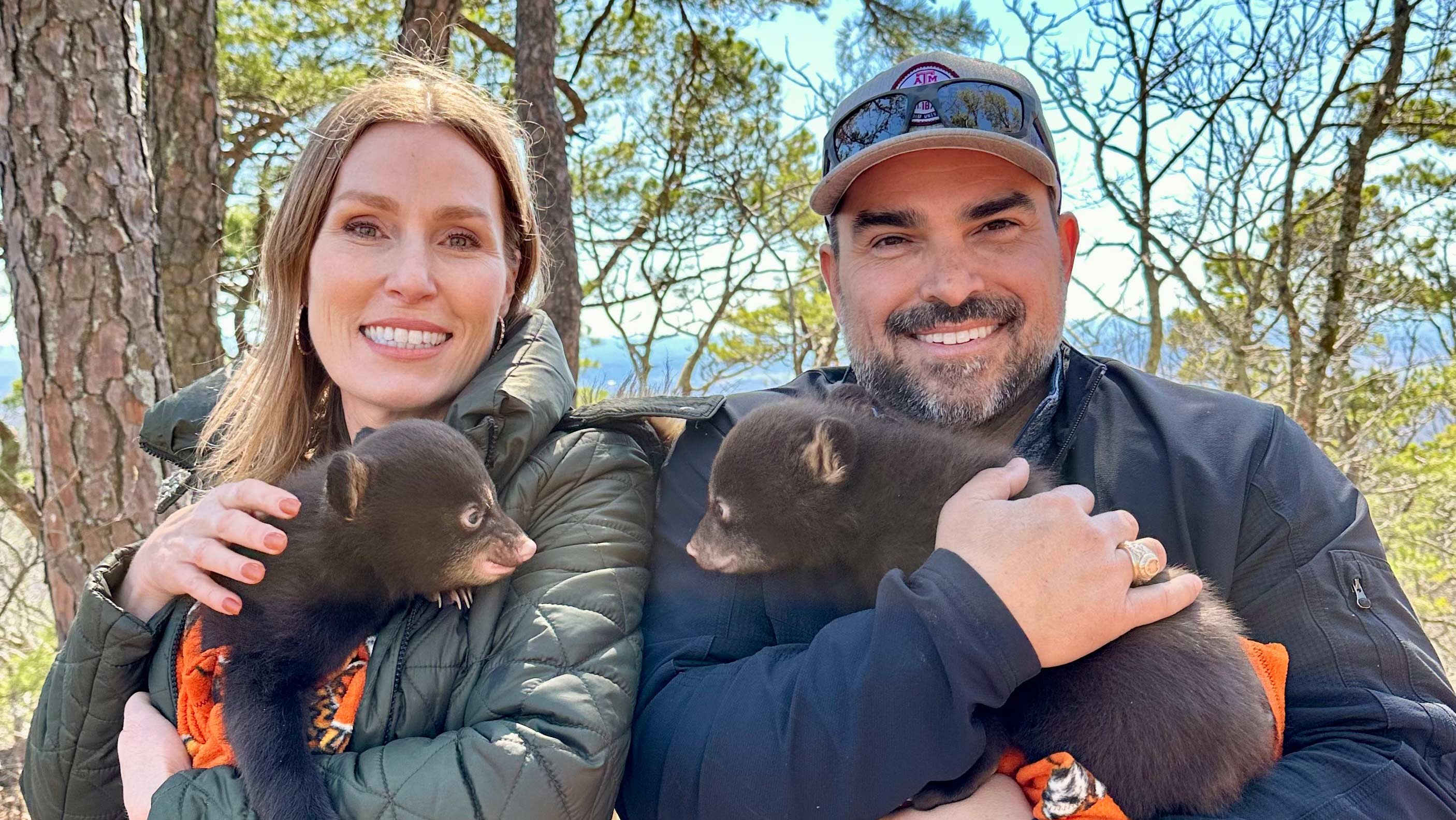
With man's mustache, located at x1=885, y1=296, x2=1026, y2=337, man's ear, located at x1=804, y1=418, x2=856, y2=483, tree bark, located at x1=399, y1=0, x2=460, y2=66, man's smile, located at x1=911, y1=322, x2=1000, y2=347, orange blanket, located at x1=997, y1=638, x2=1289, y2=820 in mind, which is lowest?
orange blanket, located at x1=997, y1=638, x2=1289, y2=820

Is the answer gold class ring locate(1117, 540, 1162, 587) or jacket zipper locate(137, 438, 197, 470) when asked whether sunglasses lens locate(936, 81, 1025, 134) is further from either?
jacket zipper locate(137, 438, 197, 470)

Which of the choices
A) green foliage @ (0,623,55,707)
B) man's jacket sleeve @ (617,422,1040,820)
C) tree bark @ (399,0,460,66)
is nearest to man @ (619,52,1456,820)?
man's jacket sleeve @ (617,422,1040,820)

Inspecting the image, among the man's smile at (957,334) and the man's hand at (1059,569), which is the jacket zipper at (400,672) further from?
the man's smile at (957,334)

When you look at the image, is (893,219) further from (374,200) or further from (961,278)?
(374,200)

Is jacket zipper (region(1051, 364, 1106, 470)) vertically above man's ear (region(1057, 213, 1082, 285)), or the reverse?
man's ear (region(1057, 213, 1082, 285))

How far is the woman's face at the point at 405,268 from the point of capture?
2699 millimetres

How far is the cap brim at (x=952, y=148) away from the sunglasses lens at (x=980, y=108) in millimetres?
65

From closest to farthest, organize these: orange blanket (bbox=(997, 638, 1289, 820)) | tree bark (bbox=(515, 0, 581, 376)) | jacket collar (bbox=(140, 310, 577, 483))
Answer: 1. orange blanket (bbox=(997, 638, 1289, 820))
2. jacket collar (bbox=(140, 310, 577, 483))
3. tree bark (bbox=(515, 0, 581, 376))

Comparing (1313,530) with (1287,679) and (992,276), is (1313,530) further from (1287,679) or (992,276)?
(992,276)

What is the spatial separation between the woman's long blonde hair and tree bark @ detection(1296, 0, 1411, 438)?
10.2 m

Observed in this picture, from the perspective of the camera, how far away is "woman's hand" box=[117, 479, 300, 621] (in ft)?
7.68

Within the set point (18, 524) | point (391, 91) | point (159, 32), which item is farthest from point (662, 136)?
Result: point (18, 524)

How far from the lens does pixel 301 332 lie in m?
3.06

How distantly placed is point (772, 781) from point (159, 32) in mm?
6411
